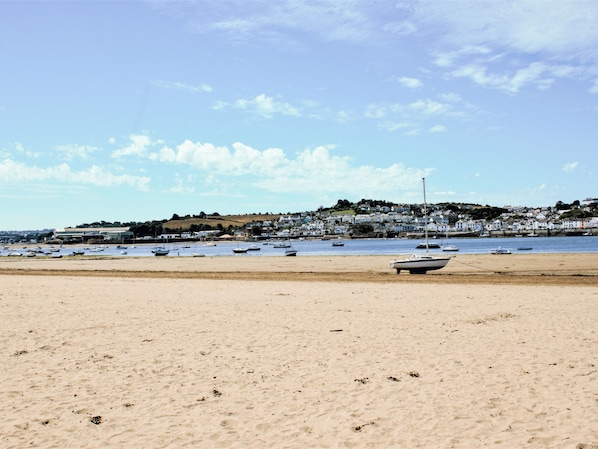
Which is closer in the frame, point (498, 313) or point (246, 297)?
point (498, 313)

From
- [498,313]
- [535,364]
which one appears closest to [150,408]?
[535,364]

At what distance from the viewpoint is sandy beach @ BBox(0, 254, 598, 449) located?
648 cm

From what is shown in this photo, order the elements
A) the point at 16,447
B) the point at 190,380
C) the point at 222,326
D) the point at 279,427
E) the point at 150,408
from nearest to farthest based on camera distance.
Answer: the point at 16,447 < the point at 279,427 < the point at 150,408 < the point at 190,380 < the point at 222,326

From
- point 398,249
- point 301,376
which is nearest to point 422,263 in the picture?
point 301,376

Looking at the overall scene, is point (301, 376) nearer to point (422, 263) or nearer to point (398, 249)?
point (422, 263)

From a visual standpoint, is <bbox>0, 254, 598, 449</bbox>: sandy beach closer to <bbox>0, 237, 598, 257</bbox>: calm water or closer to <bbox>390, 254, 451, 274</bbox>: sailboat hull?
<bbox>390, 254, 451, 274</bbox>: sailboat hull

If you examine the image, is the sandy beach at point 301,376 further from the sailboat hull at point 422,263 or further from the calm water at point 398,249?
the calm water at point 398,249

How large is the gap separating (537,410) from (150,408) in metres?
5.36

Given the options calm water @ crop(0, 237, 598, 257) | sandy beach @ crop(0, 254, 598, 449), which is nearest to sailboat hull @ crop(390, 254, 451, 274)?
sandy beach @ crop(0, 254, 598, 449)

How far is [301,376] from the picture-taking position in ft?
29.1

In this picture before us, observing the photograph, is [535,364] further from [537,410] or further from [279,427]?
[279,427]

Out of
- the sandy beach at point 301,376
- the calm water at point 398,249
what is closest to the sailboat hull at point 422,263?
the sandy beach at point 301,376

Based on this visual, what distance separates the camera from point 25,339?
38.1 ft

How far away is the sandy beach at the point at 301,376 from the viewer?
255 inches
